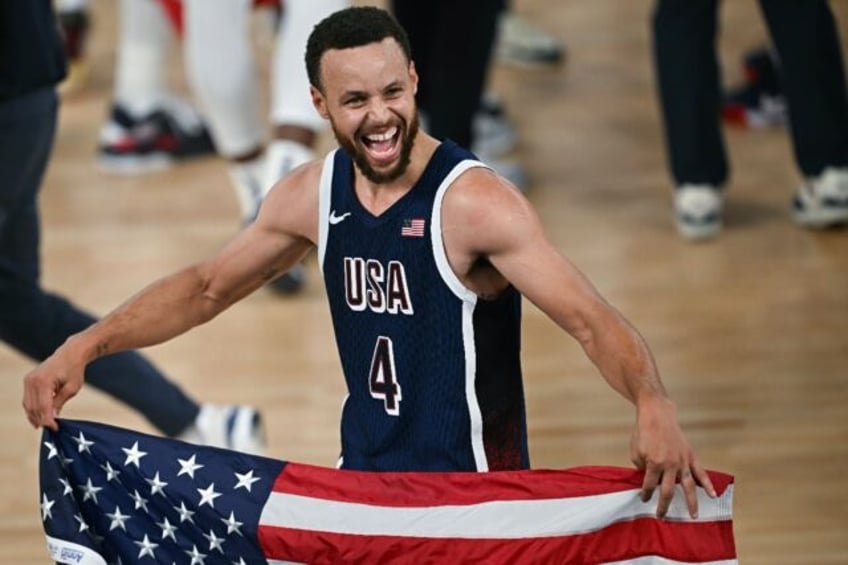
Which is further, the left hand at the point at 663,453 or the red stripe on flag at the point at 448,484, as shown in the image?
the red stripe on flag at the point at 448,484

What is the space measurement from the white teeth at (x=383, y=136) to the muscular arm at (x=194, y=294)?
0.84 ft

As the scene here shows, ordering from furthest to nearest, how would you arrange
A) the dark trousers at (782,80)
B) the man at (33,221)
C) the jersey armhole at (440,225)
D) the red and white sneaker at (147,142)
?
1. the red and white sneaker at (147,142)
2. the dark trousers at (782,80)
3. the man at (33,221)
4. the jersey armhole at (440,225)

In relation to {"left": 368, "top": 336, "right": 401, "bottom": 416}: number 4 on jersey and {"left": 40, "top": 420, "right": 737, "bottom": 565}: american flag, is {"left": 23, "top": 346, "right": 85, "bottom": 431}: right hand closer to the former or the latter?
{"left": 40, "top": 420, "right": 737, "bottom": 565}: american flag

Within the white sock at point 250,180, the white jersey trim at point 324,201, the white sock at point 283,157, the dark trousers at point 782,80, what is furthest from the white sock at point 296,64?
the white jersey trim at point 324,201

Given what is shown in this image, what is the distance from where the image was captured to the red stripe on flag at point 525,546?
303 cm

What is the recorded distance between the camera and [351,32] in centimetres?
300

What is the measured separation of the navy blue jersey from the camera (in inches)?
123

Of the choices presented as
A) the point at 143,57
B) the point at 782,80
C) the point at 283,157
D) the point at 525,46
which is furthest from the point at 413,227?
the point at 525,46

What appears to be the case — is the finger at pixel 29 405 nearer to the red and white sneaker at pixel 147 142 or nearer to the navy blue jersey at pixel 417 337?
the navy blue jersey at pixel 417 337

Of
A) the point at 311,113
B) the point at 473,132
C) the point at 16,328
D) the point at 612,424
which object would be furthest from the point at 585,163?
the point at 16,328

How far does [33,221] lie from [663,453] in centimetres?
212

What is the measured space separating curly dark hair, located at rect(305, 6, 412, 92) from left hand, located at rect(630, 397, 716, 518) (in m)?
0.64

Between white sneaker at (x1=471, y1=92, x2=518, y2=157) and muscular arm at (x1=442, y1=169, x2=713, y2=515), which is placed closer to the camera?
muscular arm at (x1=442, y1=169, x2=713, y2=515)

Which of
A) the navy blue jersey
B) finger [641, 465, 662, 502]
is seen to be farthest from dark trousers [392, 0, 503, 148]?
finger [641, 465, 662, 502]
